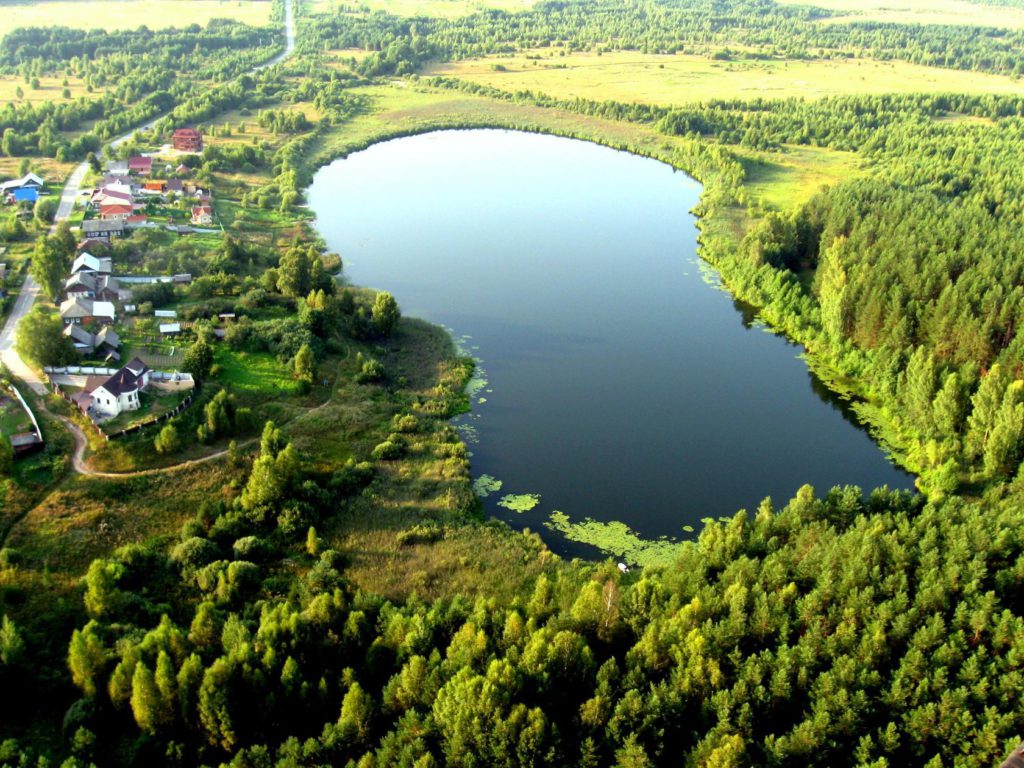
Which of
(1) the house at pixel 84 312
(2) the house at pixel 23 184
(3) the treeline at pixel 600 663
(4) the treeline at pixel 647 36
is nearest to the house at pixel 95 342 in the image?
(1) the house at pixel 84 312

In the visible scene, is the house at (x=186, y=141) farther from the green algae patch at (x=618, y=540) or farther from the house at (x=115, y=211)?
the green algae patch at (x=618, y=540)

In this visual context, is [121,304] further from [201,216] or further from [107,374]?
[201,216]

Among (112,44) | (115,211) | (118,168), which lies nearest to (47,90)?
(112,44)

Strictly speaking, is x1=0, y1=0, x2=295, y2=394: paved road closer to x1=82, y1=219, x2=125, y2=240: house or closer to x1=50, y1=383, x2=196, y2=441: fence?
x1=50, y1=383, x2=196, y2=441: fence

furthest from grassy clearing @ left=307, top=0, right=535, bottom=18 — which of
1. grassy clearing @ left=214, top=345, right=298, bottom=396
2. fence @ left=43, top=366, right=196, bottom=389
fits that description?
fence @ left=43, top=366, right=196, bottom=389

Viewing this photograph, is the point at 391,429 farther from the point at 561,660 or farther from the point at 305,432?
the point at 561,660

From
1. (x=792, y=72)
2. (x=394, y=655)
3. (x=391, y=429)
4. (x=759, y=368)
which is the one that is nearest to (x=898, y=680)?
(x=394, y=655)
